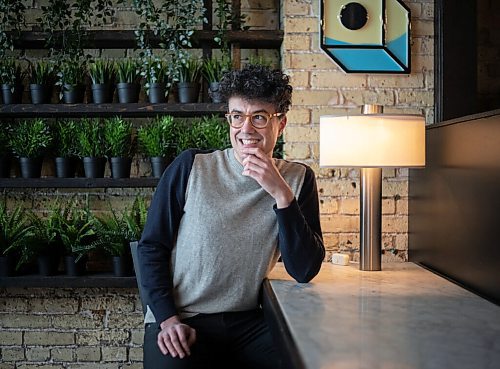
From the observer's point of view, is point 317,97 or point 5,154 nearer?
point 317,97

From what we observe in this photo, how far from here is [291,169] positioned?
7.52ft

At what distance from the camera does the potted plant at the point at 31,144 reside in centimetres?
308

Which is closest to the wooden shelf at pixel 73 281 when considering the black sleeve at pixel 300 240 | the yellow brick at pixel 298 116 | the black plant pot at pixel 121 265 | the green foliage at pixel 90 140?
the black plant pot at pixel 121 265

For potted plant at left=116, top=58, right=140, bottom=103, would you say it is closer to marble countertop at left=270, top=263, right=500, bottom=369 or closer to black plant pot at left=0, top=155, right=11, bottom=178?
black plant pot at left=0, top=155, right=11, bottom=178

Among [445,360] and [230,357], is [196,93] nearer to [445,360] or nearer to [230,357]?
[230,357]

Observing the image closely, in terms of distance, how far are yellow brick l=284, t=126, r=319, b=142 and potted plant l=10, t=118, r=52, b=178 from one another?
1.13m

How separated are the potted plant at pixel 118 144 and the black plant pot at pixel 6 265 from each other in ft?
1.98

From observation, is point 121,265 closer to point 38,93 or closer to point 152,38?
point 38,93

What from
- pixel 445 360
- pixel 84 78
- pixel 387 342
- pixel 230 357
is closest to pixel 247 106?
pixel 230 357

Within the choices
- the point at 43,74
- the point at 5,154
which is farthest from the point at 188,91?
the point at 5,154

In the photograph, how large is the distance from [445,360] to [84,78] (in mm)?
2420

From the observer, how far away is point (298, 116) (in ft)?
9.62

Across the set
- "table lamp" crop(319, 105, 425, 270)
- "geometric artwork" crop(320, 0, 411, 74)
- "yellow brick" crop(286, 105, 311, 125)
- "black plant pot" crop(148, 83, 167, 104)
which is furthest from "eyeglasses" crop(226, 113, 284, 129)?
"black plant pot" crop(148, 83, 167, 104)

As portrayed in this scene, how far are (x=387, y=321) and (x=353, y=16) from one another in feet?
5.67
